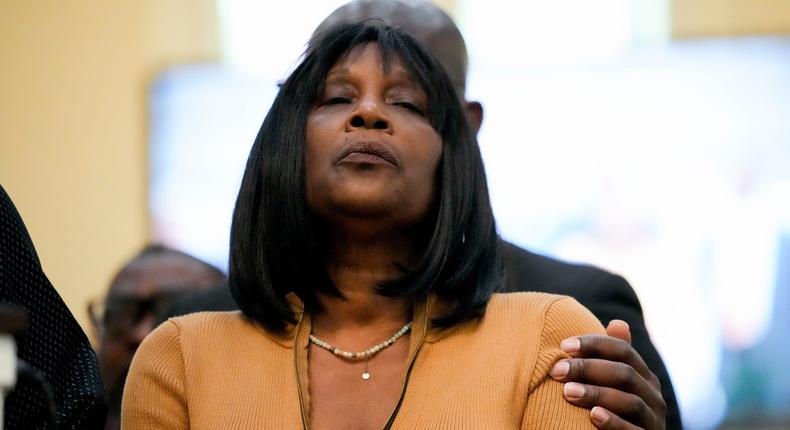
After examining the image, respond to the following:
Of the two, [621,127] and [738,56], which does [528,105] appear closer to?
[621,127]

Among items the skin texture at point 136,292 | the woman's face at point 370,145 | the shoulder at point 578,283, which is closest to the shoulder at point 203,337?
the woman's face at point 370,145

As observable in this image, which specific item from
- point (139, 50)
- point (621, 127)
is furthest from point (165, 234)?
point (621, 127)

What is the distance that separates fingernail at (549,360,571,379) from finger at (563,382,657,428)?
18 millimetres

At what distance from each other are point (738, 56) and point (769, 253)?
89cm

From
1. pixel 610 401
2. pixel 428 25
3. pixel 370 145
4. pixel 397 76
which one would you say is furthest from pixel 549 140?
pixel 610 401

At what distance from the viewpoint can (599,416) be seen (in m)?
2.29

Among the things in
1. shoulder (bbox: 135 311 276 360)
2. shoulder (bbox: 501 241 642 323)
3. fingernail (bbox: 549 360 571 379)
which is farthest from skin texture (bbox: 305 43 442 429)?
shoulder (bbox: 501 241 642 323)

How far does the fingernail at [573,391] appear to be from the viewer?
2295 millimetres

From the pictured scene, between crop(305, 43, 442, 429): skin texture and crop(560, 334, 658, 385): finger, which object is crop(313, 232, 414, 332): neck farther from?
crop(560, 334, 658, 385): finger

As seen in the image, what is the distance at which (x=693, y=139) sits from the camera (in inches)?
251

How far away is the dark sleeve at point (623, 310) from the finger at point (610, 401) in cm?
56

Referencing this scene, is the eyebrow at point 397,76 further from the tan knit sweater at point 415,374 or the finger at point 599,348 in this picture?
the finger at point 599,348

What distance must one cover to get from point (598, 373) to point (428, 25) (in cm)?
131

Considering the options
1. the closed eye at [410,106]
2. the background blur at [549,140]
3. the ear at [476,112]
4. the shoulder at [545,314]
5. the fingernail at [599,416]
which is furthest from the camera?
the background blur at [549,140]
